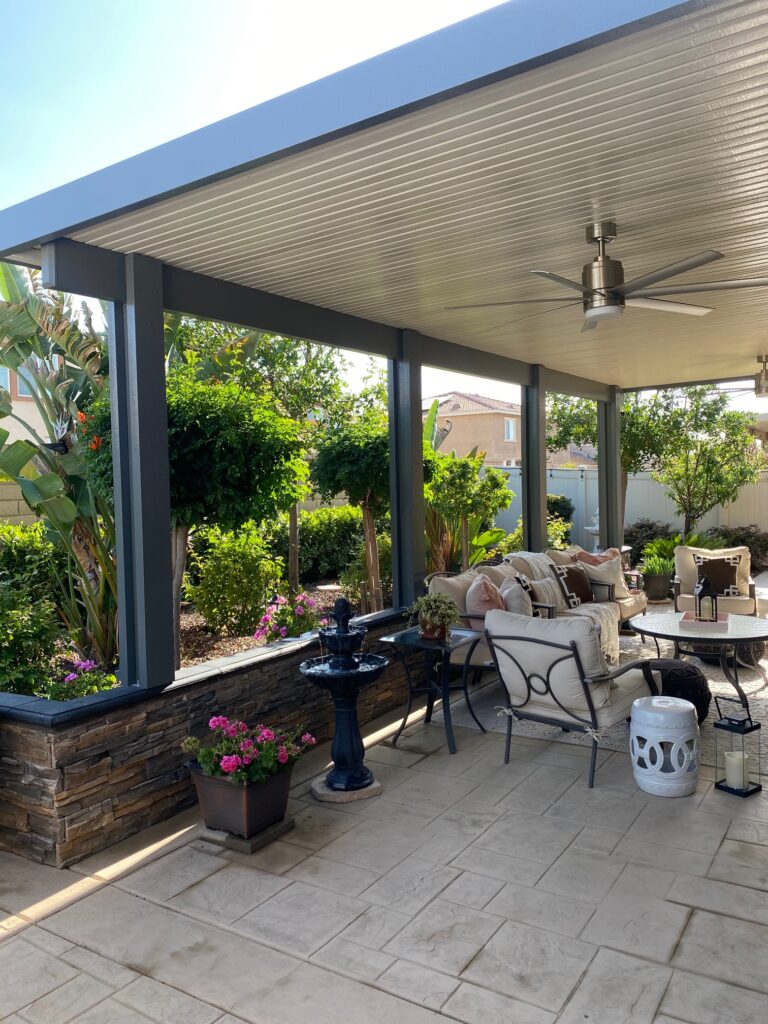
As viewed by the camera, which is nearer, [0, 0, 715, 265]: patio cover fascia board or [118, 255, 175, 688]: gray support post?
[0, 0, 715, 265]: patio cover fascia board

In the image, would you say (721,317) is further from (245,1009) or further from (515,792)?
(245,1009)

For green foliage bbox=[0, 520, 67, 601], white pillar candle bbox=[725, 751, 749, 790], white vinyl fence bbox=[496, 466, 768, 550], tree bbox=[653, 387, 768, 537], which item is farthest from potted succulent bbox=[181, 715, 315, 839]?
white vinyl fence bbox=[496, 466, 768, 550]

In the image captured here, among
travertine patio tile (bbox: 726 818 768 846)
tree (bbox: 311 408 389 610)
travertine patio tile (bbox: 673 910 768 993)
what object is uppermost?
tree (bbox: 311 408 389 610)

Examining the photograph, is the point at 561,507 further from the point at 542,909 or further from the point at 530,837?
the point at 542,909

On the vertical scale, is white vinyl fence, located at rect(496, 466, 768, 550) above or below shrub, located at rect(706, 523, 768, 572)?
above

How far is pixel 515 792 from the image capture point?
173 inches

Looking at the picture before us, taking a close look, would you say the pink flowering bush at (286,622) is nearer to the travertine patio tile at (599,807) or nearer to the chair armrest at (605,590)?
the travertine patio tile at (599,807)

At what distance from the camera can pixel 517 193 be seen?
3711 mm

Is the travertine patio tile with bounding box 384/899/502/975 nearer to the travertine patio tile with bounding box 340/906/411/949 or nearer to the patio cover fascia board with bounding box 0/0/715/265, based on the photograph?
the travertine patio tile with bounding box 340/906/411/949

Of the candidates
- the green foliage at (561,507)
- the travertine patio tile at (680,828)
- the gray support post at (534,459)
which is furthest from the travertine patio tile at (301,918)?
the green foliage at (561,507)

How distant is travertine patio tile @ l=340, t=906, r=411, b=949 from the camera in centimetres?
303

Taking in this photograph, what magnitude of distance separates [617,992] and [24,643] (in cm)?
404

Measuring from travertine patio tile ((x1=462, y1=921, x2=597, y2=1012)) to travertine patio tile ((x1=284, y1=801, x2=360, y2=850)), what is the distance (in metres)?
1.10

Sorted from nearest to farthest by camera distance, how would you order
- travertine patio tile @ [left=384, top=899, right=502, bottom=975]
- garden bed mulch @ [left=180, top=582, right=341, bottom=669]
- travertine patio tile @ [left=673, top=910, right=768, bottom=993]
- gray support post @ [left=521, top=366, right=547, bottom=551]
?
travertine patio tile @ [left=673, top=910, right=768, bottom=993] < travertine patio tile @ [left=384, top=899, right=502, bottom=975] < garden bed mulch @ [left=180, top=582, right=341, bottom=669] < gray support post @ [left=521, top=366, right=547, bottom=551]
